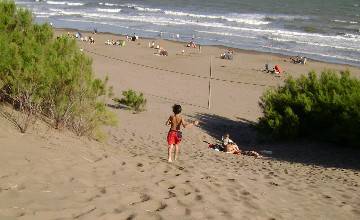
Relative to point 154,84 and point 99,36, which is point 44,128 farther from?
point 99,36

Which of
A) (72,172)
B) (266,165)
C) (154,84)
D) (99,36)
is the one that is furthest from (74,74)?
(99,36)

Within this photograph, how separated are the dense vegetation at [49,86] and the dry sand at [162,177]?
65 cm

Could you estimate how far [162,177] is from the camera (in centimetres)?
704

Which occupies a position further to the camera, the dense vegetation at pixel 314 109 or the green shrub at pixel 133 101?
the green shrub at pixel 133 101

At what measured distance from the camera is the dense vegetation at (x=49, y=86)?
9.52 m

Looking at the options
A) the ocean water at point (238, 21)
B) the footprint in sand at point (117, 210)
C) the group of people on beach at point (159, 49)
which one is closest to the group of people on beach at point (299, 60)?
the ocean water at point (238, 21)

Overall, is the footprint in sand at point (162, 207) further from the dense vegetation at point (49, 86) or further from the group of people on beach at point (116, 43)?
the group of people on beach at point (116, 43)

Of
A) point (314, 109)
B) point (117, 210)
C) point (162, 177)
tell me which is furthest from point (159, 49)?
point (117, 210)

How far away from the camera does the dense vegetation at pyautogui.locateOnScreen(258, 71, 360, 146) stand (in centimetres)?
1257

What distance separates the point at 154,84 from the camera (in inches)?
902

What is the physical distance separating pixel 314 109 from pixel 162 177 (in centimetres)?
764

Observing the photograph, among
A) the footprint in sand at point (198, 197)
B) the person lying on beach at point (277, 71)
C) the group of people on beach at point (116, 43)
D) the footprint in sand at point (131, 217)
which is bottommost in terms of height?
the person lying on beach at point (277, 71)

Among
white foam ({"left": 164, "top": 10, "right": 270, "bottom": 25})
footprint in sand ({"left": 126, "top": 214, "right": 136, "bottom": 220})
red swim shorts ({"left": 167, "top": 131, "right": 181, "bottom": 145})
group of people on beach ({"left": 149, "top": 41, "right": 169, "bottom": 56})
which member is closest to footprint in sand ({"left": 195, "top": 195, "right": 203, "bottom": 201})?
footprint in sand ({"left": 126, "top": 214, "right": 136, "bottom": 220})

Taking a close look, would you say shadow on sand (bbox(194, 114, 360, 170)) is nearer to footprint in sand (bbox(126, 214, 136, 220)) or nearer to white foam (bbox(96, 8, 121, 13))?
footprint in sand (bbox(126, 214, 136, 220))
